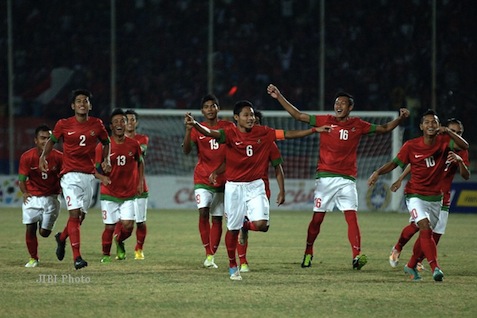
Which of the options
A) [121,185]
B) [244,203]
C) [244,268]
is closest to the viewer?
[244,203]

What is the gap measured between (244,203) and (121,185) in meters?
2.71

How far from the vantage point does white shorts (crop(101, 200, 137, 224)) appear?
13594 millimetres

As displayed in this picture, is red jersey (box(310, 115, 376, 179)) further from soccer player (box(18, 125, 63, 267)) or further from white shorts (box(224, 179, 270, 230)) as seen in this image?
soccer player (box(18, 125, 63, 267))

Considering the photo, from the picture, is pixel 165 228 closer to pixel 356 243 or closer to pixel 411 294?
pixel 356 243

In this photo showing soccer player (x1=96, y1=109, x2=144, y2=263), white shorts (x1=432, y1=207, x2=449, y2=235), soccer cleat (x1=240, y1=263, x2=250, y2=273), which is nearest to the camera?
soccer cleat (x1=240, y1=263, x2=250, y2=273)

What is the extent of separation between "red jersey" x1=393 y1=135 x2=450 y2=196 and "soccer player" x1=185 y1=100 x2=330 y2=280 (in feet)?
4.21

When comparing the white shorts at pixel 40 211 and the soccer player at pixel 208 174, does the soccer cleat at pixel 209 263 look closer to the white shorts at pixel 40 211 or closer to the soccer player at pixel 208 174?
the soccer player at pixel 208 174

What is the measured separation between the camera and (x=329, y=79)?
98.8 feet

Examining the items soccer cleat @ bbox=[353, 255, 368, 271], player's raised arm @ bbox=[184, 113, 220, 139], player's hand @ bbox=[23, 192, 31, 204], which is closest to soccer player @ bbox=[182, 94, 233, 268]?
player's raised arm @ bbox=[184, 113, 220, 139]

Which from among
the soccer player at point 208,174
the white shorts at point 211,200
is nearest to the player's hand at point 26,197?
the soccer player at point 208,174

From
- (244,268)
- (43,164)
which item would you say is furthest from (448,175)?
(43,164)

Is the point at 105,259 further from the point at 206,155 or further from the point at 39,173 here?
the point at 206,155

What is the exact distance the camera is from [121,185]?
1362 cm

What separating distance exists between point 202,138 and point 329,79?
1726 cm
